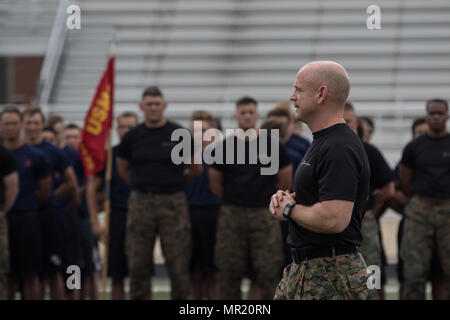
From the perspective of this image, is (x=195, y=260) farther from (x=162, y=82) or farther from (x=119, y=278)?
(x=162, y=82)

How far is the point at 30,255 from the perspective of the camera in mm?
8742

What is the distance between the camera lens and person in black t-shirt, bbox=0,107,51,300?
28.3 ft

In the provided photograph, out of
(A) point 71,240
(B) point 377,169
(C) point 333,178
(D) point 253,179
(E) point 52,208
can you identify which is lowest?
(A) point 71,240

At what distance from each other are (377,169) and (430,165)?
78cm

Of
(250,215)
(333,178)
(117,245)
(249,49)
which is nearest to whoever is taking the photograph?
(333,178)

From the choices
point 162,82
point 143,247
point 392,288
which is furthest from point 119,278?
point 162,82

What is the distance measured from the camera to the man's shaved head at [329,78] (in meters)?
4.31

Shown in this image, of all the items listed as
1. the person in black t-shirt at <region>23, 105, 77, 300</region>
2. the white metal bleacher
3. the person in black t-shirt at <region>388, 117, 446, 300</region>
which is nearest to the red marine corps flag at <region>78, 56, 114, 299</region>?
the person in black t-shirt at <region>23, 105, 77, 300</region>

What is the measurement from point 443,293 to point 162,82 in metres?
12.6

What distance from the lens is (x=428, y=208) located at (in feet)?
27.1

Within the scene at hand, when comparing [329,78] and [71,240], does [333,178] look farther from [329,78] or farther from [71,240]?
[71,240]

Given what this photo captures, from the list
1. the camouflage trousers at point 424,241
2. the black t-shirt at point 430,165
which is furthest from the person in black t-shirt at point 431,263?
the black t-shirt at point 430,165

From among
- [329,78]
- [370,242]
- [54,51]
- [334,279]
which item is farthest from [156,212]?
[54,51]

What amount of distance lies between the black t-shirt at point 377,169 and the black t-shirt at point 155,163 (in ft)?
5.55
